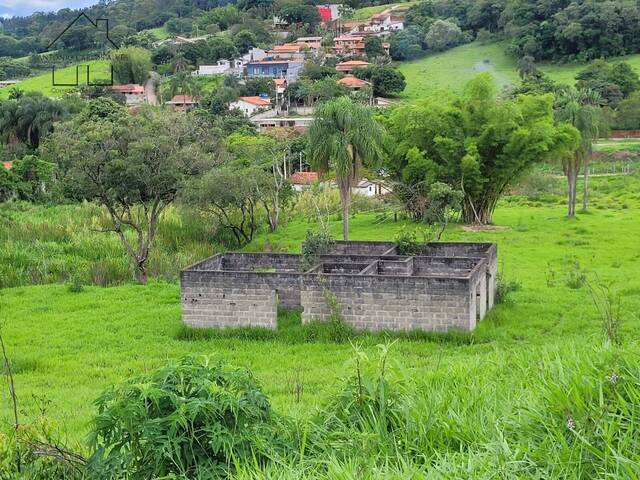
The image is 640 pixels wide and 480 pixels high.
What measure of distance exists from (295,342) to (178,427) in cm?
876

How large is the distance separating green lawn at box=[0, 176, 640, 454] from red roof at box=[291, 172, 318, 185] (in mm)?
17425

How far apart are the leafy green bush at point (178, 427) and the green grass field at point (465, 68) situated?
63.9m

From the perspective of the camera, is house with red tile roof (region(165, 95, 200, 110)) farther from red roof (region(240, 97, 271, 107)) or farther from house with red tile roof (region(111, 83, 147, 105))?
red roof (region(240, 97, 271, 107))

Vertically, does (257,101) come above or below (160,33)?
below

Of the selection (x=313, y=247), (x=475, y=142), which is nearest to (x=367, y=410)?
(x=313, y=247)

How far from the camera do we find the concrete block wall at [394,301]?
13.9 metres

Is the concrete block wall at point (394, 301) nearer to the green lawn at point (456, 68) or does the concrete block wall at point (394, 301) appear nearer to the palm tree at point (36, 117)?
the palm tree at point (36, 117)

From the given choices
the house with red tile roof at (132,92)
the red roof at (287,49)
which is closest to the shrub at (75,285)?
the house with red tile roof at (132,92)

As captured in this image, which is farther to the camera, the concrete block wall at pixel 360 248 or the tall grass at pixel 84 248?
the tall grass at pixel 84 248

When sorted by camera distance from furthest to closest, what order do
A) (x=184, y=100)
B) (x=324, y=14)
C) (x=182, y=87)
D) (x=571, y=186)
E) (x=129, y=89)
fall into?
(x=324, y=14) → (x=182, y=87) → (x=129, y=89) → (x=184, y=100) → (x=571, y=186)

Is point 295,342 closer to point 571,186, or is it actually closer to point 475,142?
point 475,142

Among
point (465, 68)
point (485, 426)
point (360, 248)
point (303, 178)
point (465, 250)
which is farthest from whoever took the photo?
point (465, 68)

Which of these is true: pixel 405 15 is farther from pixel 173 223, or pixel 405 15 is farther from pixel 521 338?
pixel 521 338

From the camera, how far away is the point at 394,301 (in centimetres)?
1421
